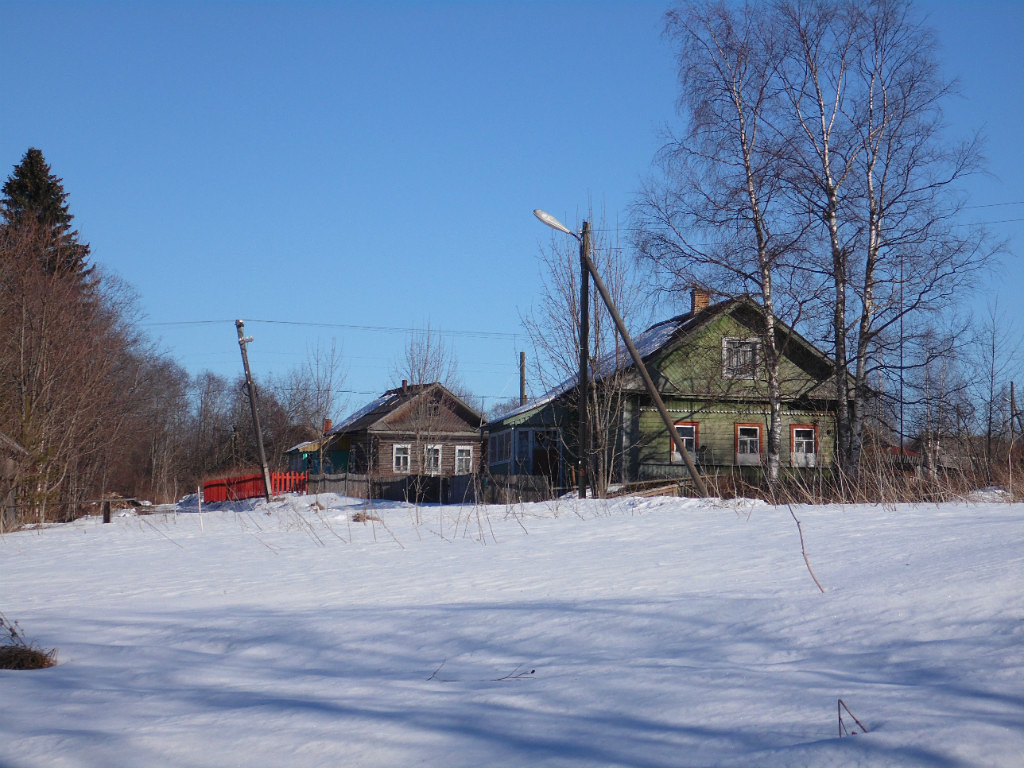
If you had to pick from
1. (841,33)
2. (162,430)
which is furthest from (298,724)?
(162,430)

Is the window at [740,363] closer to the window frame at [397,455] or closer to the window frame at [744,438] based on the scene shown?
the window frame at [744,438]

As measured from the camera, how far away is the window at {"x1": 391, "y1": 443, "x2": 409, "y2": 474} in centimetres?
4031

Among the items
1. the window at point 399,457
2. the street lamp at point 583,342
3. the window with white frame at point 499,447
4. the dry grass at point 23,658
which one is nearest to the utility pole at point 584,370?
the street lamp at point 583,342

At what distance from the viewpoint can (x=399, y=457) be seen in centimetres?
4047

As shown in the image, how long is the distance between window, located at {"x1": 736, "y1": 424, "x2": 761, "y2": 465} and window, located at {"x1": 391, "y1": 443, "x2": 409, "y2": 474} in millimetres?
18040

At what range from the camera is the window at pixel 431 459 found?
34.5 m

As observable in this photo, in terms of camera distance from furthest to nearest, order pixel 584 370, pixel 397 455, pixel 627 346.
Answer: pixel 397 455 → pixel 584 370 → pixel 627 346

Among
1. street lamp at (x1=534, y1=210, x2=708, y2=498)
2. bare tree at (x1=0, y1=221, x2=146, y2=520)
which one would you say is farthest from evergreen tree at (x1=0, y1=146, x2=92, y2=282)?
street lamp at (x1=534, y1=210, x2=708, y2=498)

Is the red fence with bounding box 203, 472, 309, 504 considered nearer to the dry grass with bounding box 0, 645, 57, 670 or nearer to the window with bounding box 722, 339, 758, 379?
the window with bounding box 722, 339, 758, 379

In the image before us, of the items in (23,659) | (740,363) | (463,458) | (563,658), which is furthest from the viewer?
(463,458)

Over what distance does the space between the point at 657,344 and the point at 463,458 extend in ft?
58.0

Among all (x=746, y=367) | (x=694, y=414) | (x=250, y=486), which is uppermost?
(x=746, y=367)

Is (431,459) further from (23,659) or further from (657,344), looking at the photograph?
(23,659)

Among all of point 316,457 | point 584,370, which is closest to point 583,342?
point 584,370
